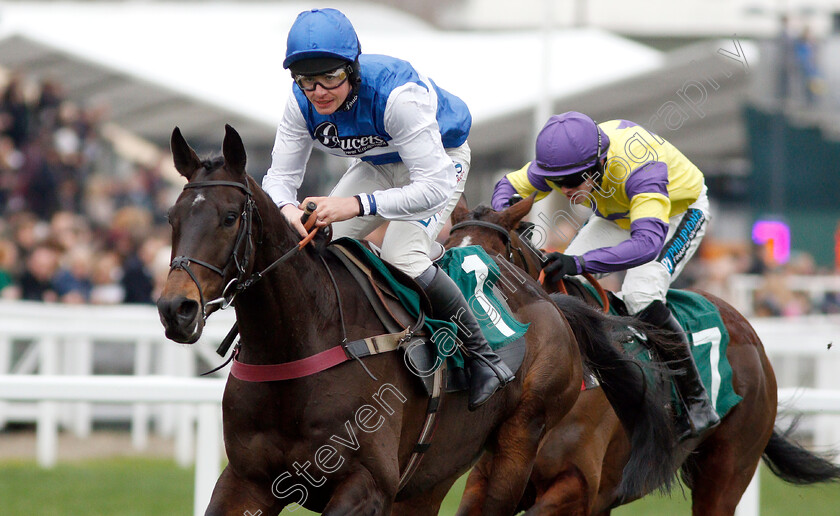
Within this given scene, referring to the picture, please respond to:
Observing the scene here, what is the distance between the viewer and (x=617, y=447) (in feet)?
16.6

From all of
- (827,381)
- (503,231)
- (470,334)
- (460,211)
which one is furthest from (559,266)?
(827,381)

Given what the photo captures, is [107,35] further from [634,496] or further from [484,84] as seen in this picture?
[634,496]

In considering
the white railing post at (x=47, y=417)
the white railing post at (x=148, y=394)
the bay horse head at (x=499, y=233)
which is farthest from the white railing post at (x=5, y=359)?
the bay horse head at (x=499, y=233)

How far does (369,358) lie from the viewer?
3592 millimetres

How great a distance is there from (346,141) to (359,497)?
118 cm

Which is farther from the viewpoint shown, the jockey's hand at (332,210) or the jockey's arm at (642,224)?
the jockey's arm at (642,224)

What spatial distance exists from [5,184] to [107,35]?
104 inches

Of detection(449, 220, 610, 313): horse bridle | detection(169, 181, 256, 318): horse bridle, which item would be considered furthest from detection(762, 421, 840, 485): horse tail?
detection(169, 181, 256, 318): horse bridle

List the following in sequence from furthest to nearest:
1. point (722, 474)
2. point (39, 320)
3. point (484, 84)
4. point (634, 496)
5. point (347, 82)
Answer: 1. point (484, 84)
2. point (39, 320)
3. point (722, 474)
4. point (634, 496)
5. point (347, 82)

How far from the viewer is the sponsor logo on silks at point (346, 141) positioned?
377 cm

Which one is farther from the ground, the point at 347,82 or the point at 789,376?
the point at 347,82

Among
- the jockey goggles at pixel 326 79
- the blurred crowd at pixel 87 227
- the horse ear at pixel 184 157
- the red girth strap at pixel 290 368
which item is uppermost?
the jockey goggles at pixel 326 79

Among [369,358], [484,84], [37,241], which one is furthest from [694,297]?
[484,84]

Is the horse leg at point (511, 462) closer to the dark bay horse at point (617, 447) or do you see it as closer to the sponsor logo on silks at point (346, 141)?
the dark bay horse at point (617, 447)
